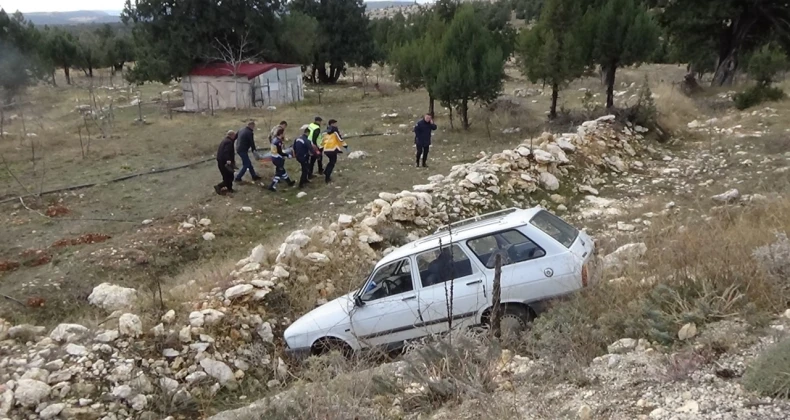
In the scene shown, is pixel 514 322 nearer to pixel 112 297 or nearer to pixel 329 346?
pixel 329 346

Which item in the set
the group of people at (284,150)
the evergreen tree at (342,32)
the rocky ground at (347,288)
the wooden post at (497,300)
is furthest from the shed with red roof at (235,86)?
the wooden post at (497,300)

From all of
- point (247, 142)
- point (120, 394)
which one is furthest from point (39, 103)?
point (120, 394)

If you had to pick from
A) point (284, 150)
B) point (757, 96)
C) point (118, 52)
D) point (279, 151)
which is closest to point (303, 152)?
point (279, 151)

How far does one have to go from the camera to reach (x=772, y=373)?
341 centimetres

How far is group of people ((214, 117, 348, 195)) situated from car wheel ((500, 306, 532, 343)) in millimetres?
7727

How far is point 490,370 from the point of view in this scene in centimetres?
434

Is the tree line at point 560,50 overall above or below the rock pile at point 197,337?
above

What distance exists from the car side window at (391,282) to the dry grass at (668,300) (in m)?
1.66

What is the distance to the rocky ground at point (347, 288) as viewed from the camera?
389 cm

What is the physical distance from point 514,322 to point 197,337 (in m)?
3.63

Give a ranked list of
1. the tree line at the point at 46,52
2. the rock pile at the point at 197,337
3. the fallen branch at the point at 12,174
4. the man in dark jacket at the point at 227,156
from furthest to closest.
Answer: the tree line at the point at 46,52, the fallen branch at the point at 12,174, the man in dark jacket at the point at 227,156, the rock pile at the point at 197,337

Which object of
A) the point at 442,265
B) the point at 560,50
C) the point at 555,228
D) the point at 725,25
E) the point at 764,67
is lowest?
the point at 442,265

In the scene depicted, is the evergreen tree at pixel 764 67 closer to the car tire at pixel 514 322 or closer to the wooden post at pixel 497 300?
the car tire at pixel 514 322

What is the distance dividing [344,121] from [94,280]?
15.4 meters
